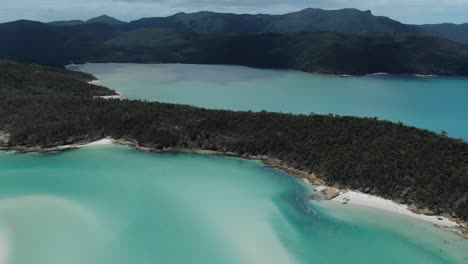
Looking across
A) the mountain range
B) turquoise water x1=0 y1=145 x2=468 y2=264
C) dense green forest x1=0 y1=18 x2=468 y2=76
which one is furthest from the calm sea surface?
the mountain range

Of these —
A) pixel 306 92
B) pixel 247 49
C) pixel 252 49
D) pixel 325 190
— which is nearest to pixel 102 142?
pixel 325 190

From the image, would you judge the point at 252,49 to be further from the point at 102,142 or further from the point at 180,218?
the point at 180,218

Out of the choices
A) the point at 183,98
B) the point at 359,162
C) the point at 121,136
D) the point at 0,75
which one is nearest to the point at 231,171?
the point at 359,162

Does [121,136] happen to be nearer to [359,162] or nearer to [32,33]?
[359,162]

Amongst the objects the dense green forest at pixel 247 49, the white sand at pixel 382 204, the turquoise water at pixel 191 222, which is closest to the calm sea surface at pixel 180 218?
the turquoise water at pixel 191 222

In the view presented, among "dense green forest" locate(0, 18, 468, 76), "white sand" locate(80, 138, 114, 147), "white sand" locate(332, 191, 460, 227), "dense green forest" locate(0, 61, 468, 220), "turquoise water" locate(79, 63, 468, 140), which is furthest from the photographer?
"dense green forest" locate(0, 18, 468, 76)

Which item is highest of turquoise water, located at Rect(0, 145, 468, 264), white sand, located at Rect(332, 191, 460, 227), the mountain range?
the mountain range

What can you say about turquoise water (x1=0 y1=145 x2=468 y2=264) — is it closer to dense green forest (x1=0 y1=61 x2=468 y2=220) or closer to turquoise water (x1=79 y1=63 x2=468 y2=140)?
dense green forest (x1=0 y1=61 x2=468 y2=220)

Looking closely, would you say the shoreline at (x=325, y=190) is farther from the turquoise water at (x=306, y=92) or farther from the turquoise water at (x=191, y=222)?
the turquoise water at (x=306, y=92)
